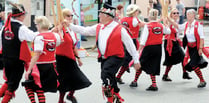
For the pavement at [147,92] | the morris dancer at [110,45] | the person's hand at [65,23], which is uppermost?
the person's hand at [65,23]

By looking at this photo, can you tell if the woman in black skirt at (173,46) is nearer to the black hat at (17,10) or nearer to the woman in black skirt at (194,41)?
the woman in black skirt at (194,41)

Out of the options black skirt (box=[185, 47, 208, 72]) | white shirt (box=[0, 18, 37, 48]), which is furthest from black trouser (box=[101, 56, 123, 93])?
black skirt (box=[185, 47, 208, 72])

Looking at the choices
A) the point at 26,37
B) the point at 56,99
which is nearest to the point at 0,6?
the point at 56,99

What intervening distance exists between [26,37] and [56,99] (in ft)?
5.93

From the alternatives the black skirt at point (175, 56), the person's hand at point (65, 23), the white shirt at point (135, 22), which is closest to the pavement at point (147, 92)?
the black skirt at point (175, 56)

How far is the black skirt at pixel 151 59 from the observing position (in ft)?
26.6

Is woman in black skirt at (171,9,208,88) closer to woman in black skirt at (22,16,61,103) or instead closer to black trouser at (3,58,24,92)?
woman in black skirt at (22,16,61,103)

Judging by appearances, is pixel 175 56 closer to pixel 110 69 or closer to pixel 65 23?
pixel 110 69

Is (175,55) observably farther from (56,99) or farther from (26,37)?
(26,37)

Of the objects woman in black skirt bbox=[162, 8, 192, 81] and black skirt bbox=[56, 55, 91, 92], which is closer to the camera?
black skirt bbox=[56, 55, 91, 92]

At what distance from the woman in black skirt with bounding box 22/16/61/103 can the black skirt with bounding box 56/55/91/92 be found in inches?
23.2

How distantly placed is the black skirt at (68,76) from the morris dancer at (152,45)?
1937 mm

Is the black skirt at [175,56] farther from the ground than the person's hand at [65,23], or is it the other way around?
the person's hand at [65,23]

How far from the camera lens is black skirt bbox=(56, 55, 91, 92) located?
657cm
